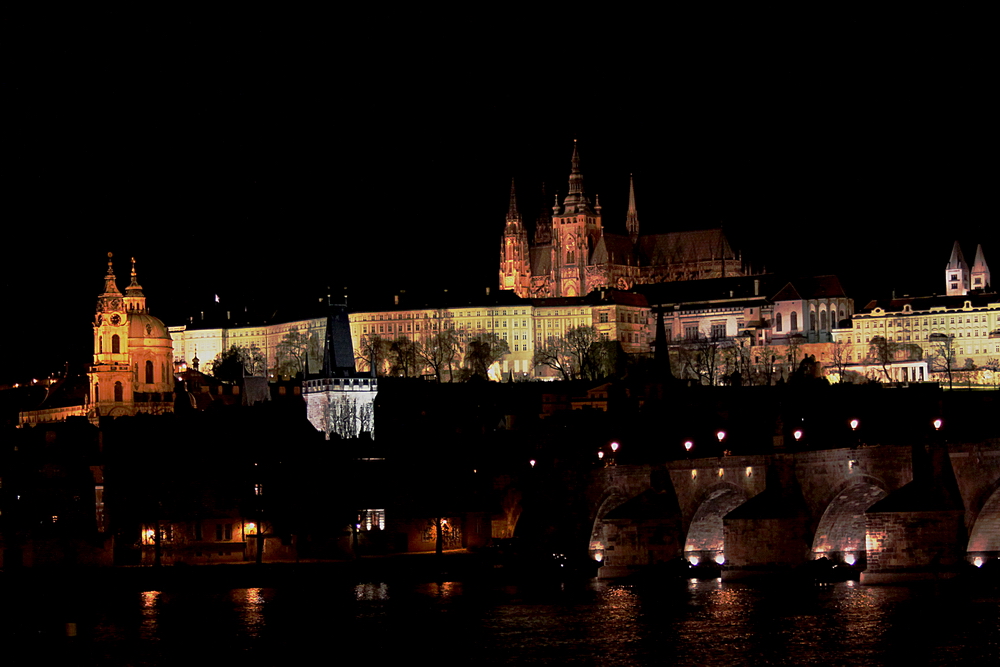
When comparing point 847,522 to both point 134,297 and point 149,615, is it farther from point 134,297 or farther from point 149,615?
point 134,297

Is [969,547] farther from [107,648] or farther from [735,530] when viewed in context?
A: [107,648]

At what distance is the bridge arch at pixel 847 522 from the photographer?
71312 mm

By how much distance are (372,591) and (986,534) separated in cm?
2713

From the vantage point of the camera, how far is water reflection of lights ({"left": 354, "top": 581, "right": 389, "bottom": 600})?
83.7m

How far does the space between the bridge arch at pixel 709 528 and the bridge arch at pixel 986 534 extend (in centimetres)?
1300

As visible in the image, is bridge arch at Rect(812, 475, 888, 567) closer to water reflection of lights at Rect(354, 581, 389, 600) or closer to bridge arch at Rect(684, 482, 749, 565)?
bridge arch at Rect(684, 482, 749, 565)

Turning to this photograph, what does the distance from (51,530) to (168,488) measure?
587cm

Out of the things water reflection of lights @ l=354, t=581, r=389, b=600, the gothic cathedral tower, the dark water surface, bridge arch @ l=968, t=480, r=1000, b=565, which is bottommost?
the dark water surface

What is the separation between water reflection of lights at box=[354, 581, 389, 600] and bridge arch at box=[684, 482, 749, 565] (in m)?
11.9

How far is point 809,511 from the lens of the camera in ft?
240

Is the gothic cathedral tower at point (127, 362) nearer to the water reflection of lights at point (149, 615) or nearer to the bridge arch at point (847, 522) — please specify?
the water reflection of lights at point (149, 615)

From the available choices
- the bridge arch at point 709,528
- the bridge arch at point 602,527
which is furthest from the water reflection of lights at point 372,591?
the bridge arch at point 709,528

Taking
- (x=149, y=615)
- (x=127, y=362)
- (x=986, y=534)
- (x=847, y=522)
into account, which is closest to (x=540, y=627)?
(x=847, y=522)

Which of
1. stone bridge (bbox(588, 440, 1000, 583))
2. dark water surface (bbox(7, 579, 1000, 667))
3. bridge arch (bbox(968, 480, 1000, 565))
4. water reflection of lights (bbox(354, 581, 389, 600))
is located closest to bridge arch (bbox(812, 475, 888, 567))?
stone bridge (bbox(588, 440, 1000, 583))
